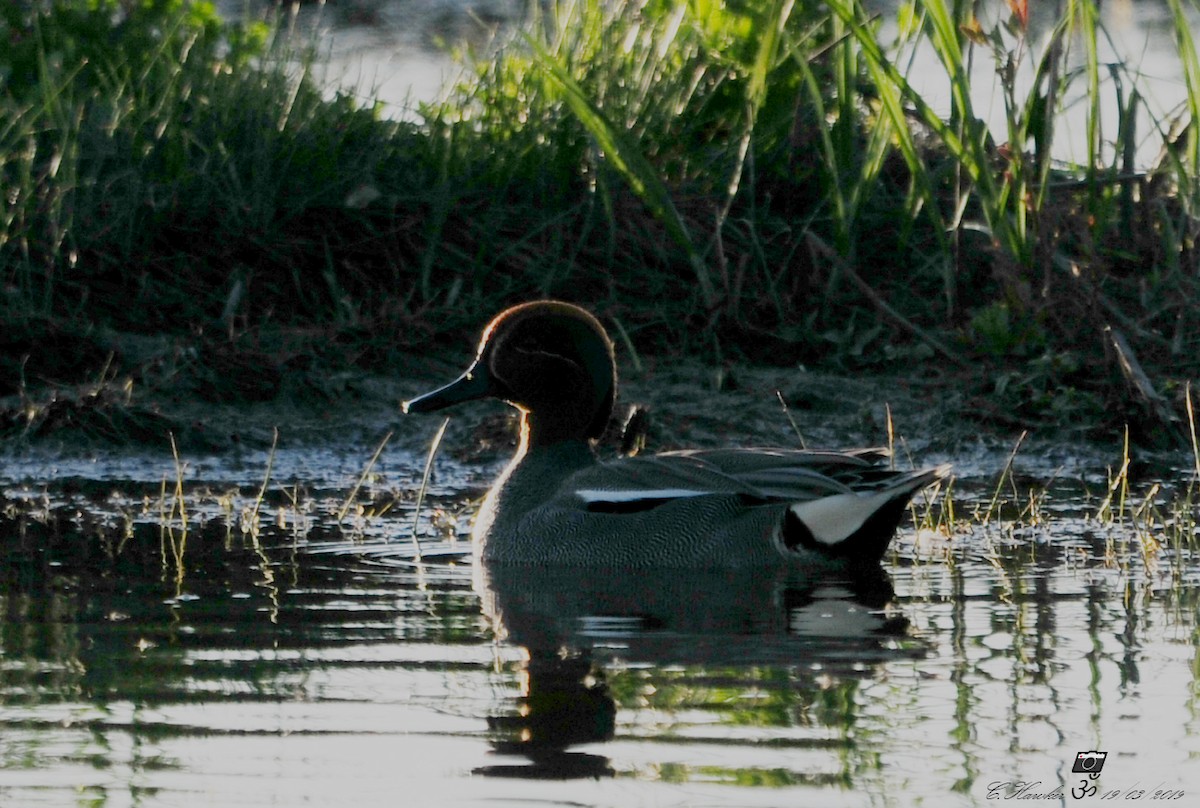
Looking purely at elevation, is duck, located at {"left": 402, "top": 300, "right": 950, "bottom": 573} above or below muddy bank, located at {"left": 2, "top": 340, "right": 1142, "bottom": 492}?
below

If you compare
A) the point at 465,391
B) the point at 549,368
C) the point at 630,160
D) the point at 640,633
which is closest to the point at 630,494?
the point at 549,368

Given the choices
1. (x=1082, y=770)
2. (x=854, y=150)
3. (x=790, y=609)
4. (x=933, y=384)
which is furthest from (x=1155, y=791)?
(x=854, y=150)

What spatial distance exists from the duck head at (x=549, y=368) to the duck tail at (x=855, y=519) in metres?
0.84

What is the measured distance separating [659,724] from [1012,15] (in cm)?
355

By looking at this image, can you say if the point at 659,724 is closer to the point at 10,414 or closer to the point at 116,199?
the point at 10,414

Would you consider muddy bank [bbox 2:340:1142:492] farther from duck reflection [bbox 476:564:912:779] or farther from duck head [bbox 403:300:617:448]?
duck reflection [bbox 476:564:912:779]

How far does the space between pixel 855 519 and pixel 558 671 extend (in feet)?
5.04

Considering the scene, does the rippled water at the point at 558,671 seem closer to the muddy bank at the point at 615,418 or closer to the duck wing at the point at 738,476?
the duck wing at the point at 738,476

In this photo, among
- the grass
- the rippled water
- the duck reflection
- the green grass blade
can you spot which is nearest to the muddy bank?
the grass

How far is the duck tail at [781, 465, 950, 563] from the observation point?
5.45 metres

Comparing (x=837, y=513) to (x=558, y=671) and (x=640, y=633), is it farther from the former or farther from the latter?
(x=558, y=671)

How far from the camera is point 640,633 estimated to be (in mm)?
4535

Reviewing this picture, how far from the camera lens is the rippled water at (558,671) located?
332 cm

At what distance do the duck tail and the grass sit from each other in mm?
1910
